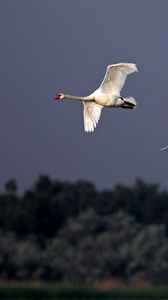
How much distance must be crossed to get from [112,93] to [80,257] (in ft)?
115

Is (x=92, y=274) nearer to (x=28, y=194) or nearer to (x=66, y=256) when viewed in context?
(x=66, y=256)

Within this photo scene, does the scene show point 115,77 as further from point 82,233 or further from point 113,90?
point 82,233

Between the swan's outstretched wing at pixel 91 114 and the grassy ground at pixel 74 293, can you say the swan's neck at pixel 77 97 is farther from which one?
the grassy ground at pixel 74 293

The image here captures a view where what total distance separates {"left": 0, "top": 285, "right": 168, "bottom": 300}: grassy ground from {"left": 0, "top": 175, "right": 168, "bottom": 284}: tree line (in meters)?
6.89

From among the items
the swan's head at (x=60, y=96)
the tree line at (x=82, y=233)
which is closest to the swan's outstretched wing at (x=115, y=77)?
the swan's head at (x=60, y=96)

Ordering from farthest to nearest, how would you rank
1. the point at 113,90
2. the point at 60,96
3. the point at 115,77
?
1. the point at 60,96
2. the point at 115,77
3. the point at 113,90

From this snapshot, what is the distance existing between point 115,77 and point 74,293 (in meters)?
22.7

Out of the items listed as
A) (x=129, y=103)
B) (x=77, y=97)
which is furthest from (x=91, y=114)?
(x=129, y=103)

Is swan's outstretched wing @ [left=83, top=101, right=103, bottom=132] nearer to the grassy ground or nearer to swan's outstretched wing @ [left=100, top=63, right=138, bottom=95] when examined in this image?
swan's outstretched wing @ [left=100, top=63, right=138, bottom=95]

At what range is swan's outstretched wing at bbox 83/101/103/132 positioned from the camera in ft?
85.3

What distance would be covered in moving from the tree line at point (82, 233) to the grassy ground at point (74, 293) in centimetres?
689

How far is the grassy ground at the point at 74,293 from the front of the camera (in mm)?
45500

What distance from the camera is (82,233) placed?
61.9m

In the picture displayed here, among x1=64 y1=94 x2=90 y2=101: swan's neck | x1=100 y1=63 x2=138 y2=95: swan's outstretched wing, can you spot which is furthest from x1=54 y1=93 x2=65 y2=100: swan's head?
x1=100 y1=63 x2=138 y2=95: swan's outstretched wing
